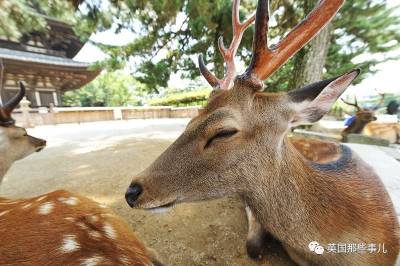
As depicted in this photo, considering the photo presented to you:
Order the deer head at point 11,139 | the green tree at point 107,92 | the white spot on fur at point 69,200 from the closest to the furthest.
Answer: the white spot on fur at point 69,200 < the deer head at point 11,139 < the green tree at point 107,92

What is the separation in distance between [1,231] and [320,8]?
185 cm

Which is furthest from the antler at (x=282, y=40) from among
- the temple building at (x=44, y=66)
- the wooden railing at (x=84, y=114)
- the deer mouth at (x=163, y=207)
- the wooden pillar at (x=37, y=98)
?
the wooden pillar at (x=37, y=98)

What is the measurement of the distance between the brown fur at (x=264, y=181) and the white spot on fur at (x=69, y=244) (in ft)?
0.98

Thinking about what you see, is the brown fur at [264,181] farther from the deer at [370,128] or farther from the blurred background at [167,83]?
the deer at [370,128]

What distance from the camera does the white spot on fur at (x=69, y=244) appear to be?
0.89 m

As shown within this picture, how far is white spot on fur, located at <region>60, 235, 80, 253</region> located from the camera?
2.93ft

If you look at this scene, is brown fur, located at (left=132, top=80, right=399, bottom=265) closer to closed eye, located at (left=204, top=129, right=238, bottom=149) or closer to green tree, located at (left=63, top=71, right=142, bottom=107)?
closed eye, located at (left=204, top=129, right=238, bottom=149)

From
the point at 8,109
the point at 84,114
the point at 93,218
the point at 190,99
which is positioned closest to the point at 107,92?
the point at 190,99

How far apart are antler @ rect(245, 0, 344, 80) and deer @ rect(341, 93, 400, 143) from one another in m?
5.18

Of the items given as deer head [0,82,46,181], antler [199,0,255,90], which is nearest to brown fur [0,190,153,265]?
antler [199,0,255,90]

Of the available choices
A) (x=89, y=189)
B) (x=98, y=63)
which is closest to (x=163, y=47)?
(x=98, y=63)

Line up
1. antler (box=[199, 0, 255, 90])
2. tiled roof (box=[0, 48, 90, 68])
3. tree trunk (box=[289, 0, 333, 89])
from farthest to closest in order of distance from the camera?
tiled roof (box=[0, 48, 90, 68]), tree trunk (box=[289, 0, 333, 89]), antler (box=[199, 0, 255, 90])

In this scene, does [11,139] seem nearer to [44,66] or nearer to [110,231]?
[110,231]

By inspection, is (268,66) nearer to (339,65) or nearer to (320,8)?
(320,8)
